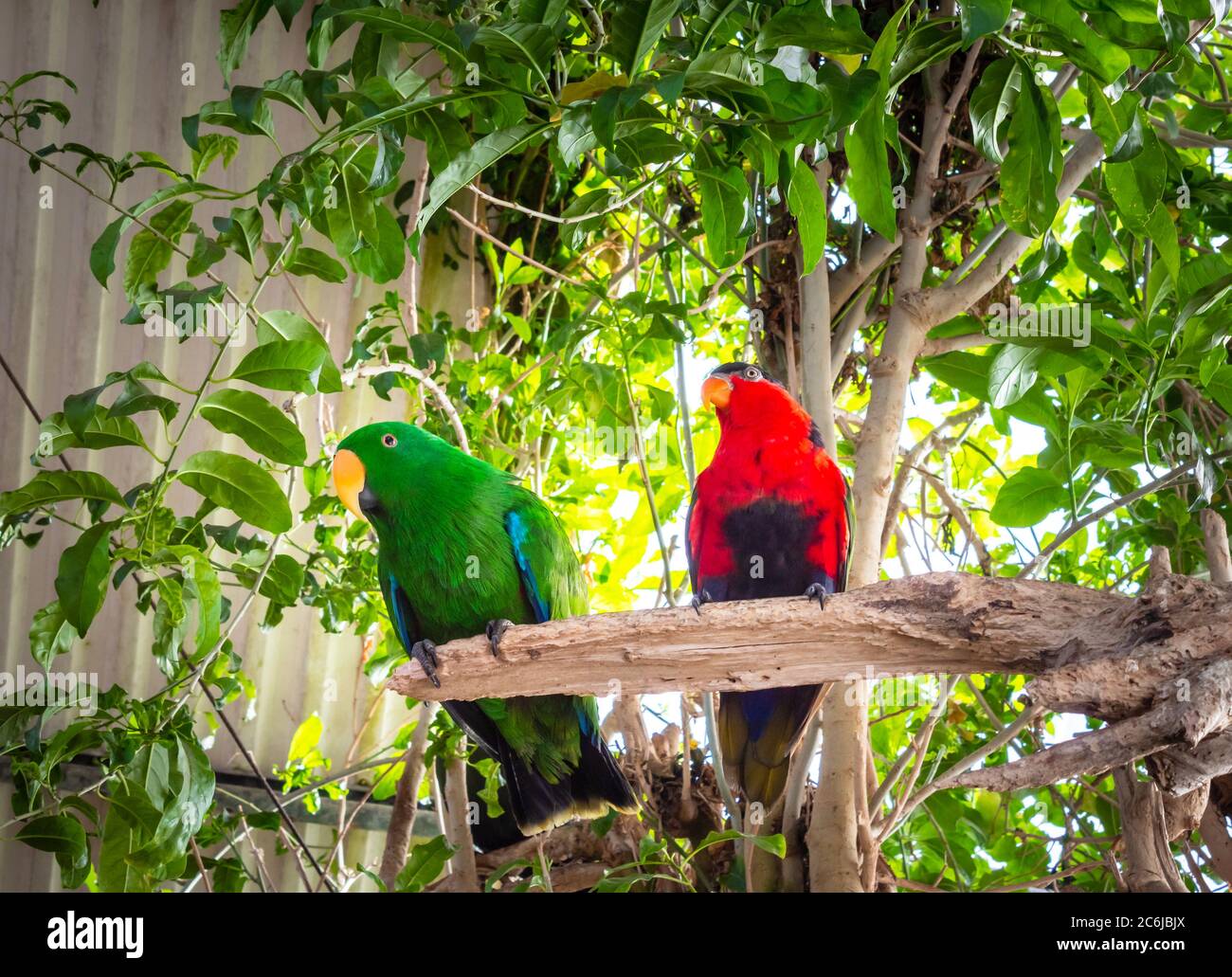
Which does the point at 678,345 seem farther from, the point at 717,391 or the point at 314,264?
the point at 314,264

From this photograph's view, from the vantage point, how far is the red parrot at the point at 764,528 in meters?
2.05

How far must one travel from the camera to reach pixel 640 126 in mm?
1497

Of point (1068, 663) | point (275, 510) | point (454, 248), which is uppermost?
point (454, 248)

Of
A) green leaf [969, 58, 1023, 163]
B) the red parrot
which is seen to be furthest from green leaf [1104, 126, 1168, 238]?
the red parrot

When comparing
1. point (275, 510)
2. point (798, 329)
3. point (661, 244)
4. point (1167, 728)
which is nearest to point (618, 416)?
point (798, 329)

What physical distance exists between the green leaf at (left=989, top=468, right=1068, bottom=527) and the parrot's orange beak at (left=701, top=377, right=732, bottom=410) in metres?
0.55

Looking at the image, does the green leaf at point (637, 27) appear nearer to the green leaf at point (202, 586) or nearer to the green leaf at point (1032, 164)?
the green leaf at point (1032, 164)

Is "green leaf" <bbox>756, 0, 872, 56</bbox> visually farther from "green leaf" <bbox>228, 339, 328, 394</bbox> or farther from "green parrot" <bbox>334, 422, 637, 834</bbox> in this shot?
"green parrot" <bbox>334, 422, 637, 834</bbox>

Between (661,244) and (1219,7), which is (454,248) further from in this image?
(1219,7)

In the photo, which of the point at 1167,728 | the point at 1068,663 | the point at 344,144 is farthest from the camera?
the point at 344,144

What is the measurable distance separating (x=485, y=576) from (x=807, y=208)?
877mm

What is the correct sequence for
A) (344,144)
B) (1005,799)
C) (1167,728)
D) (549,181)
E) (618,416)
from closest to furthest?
(1167,728), (344,144), (618,416), (1005,799), (549,181)

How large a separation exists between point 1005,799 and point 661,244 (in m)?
1.61

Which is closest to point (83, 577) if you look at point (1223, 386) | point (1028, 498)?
point (1028, 498)
